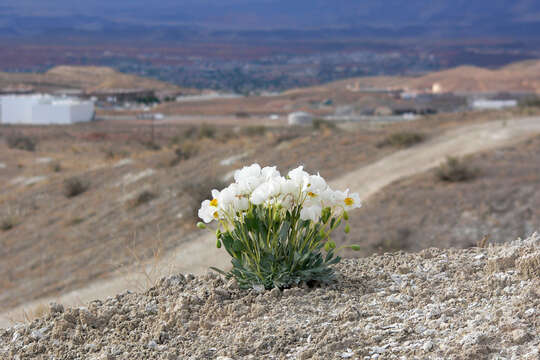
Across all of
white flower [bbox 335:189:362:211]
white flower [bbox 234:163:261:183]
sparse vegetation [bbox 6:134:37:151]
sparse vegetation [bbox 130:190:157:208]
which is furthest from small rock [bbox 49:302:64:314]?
sparse vegetation [bbox 6:134:37:151]

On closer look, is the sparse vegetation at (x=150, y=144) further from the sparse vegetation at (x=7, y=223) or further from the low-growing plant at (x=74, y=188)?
the sparse vegetation at (x=7, y=223)

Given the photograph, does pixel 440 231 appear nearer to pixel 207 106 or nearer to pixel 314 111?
pixel 314 111

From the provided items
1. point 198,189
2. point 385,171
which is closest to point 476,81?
point 385,171

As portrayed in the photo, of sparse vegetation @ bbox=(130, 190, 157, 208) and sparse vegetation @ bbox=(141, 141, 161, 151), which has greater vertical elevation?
sparse vegetation @ bbox=(130, 190, 157, 208)

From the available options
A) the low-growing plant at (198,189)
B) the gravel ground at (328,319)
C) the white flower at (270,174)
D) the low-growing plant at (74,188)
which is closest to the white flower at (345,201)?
the white flower at (270,174)

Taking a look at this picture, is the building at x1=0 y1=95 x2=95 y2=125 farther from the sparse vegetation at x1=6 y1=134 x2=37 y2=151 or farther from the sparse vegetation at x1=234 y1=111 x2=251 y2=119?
the sparse vegetation at x1=234 y1=111 x2=251 y2=119

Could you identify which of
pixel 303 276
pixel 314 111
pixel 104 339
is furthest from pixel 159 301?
pixel 314 111
